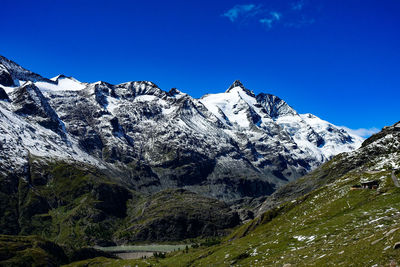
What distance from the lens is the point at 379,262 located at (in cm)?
3186

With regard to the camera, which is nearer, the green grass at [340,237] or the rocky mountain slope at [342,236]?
the rocky mountain slope at [342,236]

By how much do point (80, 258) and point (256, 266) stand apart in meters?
152

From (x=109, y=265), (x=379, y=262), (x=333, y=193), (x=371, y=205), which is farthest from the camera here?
(x=109, y=265)

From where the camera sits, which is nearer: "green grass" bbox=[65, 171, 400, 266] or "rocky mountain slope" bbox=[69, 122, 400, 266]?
"rocky mountain slope" bbox=[69, 122, 400, 266]

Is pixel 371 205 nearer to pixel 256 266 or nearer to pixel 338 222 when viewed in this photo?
pixel 338 222

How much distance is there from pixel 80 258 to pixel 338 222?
155003 mm

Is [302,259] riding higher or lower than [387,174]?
lower

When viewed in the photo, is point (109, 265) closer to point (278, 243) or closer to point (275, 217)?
point (275, 217)

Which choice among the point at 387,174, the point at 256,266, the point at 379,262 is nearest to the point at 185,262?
the point at 256,266

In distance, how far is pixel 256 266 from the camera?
57750mm

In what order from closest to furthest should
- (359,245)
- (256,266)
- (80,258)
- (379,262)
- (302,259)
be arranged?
1. (379,262)
2. (359,245)
3. (302,259)
4. (256,266)
5. (80,258)

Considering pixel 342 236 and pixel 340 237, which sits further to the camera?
pixel 342 236

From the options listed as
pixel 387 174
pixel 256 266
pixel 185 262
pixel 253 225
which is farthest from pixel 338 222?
pixel 253 225

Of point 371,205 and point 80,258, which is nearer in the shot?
point 371,205
